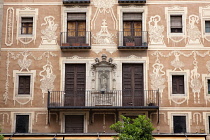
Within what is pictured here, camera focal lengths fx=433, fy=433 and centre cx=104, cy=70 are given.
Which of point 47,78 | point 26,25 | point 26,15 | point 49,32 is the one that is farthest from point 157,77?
point 26,15

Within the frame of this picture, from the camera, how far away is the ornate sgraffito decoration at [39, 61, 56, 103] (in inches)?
982

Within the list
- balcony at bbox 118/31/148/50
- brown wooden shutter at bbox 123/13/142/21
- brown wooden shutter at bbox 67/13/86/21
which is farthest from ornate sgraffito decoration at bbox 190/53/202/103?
brown wooden shutter at bbox 67/13/86/21

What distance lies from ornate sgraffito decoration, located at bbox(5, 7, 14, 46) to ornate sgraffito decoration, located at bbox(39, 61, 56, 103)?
260 cm

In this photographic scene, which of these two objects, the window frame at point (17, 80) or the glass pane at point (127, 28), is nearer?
the window frame at point (17, 80)

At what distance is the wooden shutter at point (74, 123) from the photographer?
24484mm

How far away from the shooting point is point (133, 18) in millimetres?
25859

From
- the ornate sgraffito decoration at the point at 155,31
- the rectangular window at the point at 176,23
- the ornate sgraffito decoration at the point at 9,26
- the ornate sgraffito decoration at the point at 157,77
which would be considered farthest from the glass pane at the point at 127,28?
the ornate sgraffito decoration at the point at 9,26

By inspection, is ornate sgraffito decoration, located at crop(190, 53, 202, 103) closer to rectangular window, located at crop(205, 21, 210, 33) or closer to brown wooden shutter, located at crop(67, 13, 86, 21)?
rectangular window, located at crop(205, 21, 210, 33)

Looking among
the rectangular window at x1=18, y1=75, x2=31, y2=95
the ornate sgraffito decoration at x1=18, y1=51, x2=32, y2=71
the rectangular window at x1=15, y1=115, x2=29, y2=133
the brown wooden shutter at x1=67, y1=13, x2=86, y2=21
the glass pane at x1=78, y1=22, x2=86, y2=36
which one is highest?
the brown wooden shutter at x1=67, y1=13, x2=86, y2=21

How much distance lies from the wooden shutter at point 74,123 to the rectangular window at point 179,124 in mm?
5257

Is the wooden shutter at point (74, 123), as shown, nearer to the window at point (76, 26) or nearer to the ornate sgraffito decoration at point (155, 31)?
the window at point (76, 26)

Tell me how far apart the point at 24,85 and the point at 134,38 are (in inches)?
276

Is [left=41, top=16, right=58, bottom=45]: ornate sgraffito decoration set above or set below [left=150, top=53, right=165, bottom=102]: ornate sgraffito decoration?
above

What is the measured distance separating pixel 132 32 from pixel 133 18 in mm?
855
